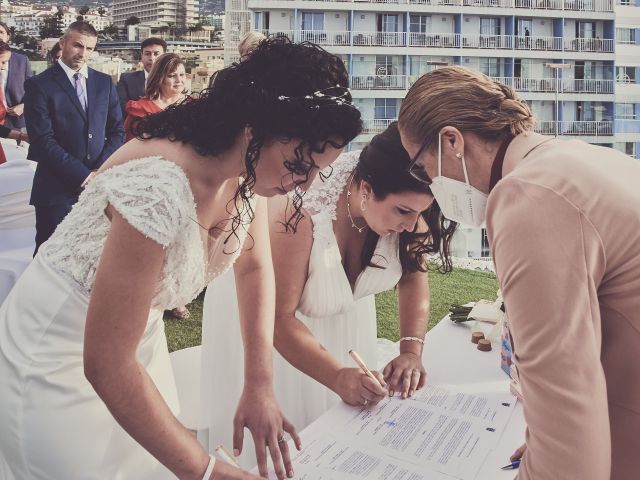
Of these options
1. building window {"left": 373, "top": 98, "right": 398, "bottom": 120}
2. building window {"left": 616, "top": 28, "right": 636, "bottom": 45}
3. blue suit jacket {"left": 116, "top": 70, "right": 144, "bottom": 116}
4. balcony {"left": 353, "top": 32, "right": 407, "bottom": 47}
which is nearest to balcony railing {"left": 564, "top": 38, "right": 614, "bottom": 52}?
building window {"left": 616, "top": 28, "right": 636, "bottom": 45}

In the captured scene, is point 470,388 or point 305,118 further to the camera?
point 470,388

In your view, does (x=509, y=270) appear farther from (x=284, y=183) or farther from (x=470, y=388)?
(x=470, y=388)

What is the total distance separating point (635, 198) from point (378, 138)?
100cm

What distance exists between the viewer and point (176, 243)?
1.11 m

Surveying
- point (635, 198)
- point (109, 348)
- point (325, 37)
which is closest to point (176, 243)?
point (109, 348)

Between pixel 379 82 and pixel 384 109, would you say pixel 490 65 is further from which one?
pixel 384 109

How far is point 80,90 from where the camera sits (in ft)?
12.5

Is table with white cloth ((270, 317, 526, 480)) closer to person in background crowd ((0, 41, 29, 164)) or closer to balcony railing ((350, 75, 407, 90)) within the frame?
person in background crowd ((0, 41, 29, 164))

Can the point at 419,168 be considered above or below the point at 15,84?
below

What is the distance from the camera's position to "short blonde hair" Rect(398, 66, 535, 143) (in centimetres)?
107

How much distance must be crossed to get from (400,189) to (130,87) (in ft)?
12.7

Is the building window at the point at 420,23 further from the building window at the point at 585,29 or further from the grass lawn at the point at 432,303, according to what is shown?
the grass lawn at the point at 432,303

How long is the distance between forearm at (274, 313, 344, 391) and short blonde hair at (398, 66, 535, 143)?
654mm

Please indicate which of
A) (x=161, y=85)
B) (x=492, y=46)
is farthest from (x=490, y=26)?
(x=161, y=85)
